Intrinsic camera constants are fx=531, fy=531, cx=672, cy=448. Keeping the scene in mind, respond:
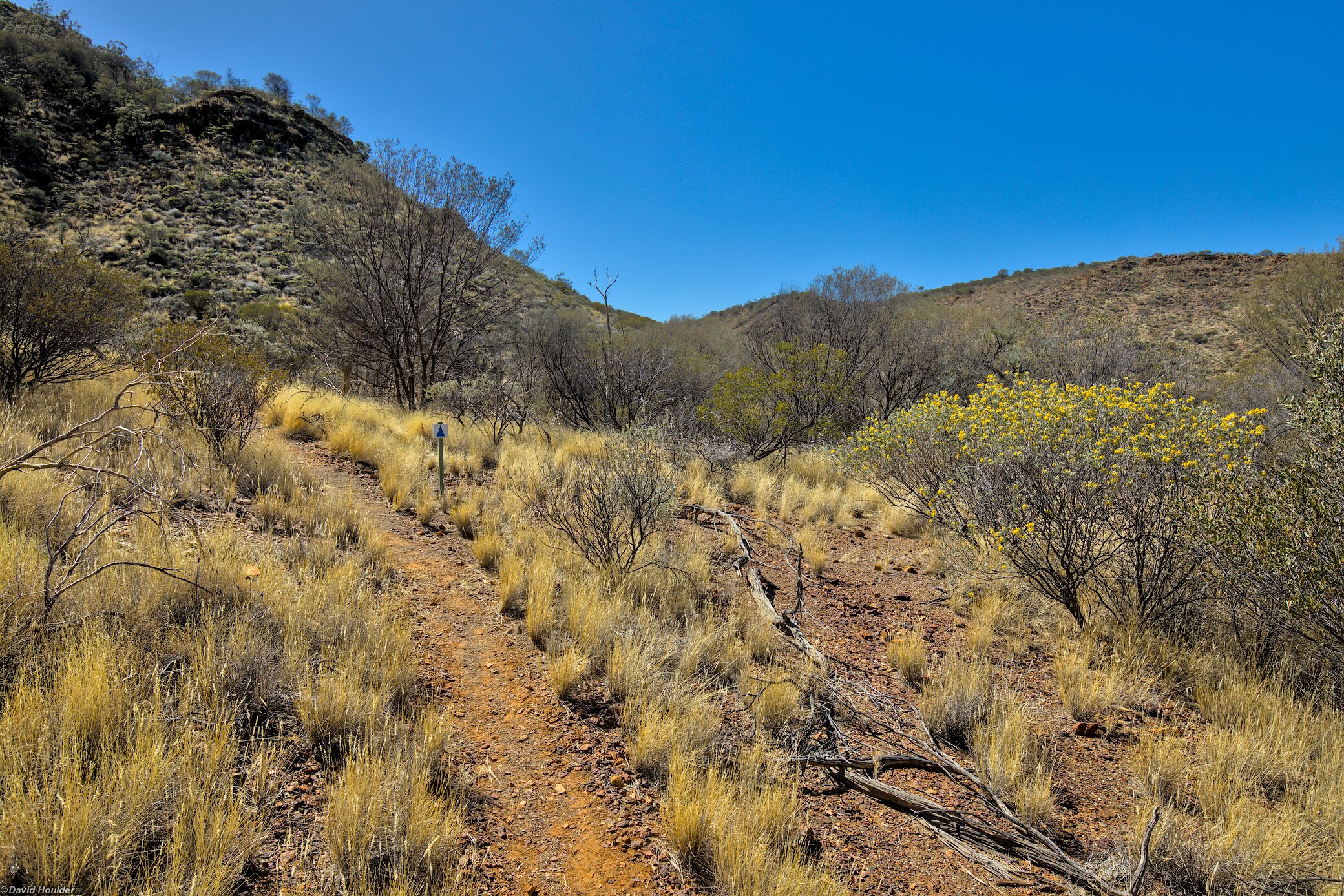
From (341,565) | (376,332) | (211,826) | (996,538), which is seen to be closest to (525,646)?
(341,565)

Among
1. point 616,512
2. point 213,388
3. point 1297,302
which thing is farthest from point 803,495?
point 1297,302

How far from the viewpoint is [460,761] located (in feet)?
8.18

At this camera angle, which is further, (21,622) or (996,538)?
(996,538)

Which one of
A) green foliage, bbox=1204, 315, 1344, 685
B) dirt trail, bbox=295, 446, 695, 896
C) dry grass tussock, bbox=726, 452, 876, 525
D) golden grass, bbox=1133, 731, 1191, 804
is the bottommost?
dirt trail, bbox=295, 446, 695, 896

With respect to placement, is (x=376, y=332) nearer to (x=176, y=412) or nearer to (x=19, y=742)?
(x=176, y=412)

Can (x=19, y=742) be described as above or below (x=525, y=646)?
above

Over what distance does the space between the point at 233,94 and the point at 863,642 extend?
47066 millimetres

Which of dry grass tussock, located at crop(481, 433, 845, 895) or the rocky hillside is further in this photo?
the rocky hillside

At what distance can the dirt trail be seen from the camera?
2.08m

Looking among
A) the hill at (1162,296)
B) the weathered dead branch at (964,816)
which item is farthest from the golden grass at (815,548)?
the hill at (1162,296)

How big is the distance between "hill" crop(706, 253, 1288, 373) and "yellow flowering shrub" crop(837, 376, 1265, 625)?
2088cm

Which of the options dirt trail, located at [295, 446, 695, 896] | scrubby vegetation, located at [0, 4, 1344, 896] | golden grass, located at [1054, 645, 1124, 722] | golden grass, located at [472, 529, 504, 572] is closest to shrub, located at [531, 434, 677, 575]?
scrubby vegetation, located at [0, 4, 1344, 896]

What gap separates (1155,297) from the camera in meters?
35.4

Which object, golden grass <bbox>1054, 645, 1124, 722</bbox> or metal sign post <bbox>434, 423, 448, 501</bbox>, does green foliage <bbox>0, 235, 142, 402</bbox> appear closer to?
metal sign post <bbox>434, 423, 448, 501</bbox>
